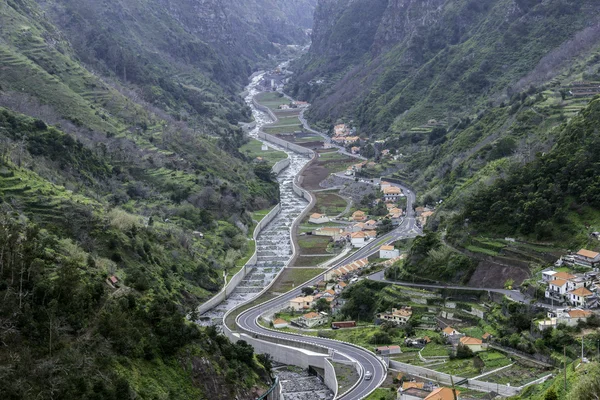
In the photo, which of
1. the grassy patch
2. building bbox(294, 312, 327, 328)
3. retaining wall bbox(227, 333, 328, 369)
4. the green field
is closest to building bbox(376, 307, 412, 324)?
building bbox(294, 312, 327, 328)

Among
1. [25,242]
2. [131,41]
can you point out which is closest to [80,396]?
[25,242]

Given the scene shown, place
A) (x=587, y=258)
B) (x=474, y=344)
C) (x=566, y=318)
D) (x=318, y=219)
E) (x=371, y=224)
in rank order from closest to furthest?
(x=566, y=318) → (x=474, y=344) → (x=587, y=258) → (x=371, y=224) → (x=318, y=219)

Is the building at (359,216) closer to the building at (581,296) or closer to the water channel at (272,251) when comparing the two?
the water channel at (272,251)

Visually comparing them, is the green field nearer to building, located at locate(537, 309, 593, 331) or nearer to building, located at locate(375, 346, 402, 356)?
building, located at locate(375, 346, 402, 356)

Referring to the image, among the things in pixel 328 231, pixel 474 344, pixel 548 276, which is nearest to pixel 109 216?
pixel 474 344

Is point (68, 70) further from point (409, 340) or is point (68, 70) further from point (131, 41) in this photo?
point (409, 340)

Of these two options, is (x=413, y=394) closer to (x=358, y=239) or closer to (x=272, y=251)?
(x=358, y=239)
